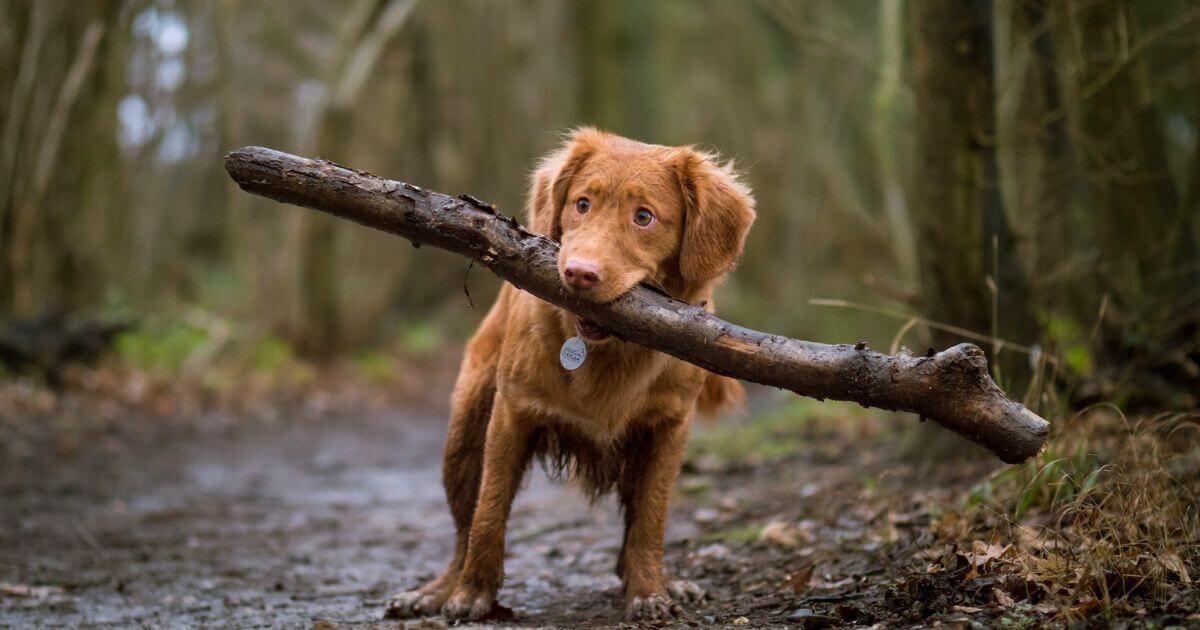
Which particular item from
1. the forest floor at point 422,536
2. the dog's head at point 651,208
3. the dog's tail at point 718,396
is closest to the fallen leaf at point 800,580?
the forest floor at point 422,536

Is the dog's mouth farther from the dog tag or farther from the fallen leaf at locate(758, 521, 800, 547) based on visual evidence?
the fallen leaf at locate(758, 521, 800, 547)

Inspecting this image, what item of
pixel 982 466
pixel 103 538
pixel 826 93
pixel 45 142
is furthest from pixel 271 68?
pixel 982 466

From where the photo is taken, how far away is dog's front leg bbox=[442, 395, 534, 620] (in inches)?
172

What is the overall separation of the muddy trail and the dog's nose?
55.0 inches

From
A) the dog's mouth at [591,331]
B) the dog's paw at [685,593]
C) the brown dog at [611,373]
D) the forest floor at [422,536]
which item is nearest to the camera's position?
the forest floor at [422,536]

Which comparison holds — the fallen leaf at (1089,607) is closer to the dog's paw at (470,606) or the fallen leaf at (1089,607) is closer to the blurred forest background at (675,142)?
the blurred forest background at (675,142)

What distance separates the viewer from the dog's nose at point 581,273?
3549 mm

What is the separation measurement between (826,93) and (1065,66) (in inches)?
550

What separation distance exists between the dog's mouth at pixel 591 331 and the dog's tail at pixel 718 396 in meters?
1.32

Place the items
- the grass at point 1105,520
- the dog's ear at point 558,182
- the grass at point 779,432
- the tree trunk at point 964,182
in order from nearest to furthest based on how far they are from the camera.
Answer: the grass at point 1105,520 < the dog's ear at point 558,182 < the tree trunk at point 964,182 < the grass at point 779,432

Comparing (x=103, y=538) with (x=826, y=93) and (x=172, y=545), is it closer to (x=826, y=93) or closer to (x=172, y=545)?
(x=172, y=545)

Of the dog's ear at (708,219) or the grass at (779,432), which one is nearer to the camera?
the dog's ear at (708,219)

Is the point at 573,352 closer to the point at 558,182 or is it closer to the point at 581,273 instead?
the point at 581,273

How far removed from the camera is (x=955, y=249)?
5.63m
